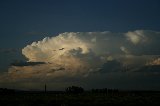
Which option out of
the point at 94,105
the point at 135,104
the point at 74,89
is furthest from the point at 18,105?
the point at 74,89

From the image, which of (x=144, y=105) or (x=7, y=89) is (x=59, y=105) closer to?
(x=144, y=105)

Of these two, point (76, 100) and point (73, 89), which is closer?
point (76, 100)

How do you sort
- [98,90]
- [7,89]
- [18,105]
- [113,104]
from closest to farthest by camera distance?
[18,105]
[113,104]
[7,89]
[98,90]

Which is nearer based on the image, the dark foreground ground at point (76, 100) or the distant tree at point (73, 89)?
the dark foreground ground at point (76, 100)

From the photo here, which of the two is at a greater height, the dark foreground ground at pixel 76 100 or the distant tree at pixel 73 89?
the distant tree at pixel 73 89

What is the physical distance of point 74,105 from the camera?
172 feet

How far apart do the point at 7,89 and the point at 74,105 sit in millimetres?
64436

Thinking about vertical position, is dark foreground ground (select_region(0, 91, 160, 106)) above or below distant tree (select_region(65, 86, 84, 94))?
below

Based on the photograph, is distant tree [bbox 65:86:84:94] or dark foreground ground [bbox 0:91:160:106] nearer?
dark foreground ground [bbox 0:91:160:106]

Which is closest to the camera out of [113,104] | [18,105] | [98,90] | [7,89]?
[18,105]

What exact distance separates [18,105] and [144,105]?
2210 cm

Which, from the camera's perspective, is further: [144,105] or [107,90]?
[107,90]

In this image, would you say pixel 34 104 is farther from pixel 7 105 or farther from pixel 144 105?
pixel 144 105

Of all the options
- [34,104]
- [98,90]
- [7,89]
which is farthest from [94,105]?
[98,90]
